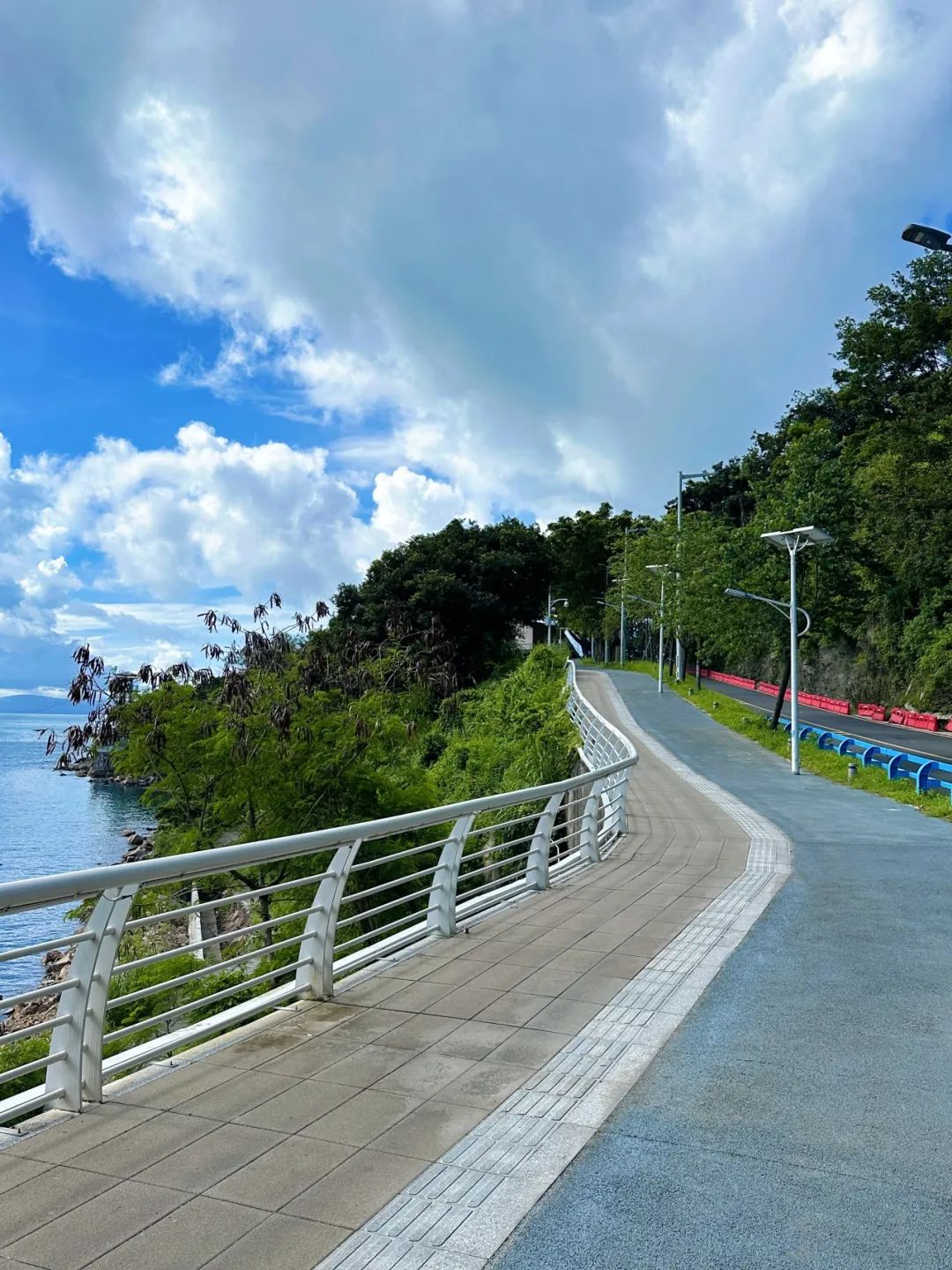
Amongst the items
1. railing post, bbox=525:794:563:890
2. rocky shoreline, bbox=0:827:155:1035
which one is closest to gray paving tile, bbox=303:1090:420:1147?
railing post, bbox=525:794:563:890

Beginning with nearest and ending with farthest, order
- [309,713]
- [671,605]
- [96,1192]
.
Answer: [96,1192], [309,713], [671,605]

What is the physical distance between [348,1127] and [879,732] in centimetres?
3581

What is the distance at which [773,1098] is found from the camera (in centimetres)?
465

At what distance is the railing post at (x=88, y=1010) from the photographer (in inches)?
169

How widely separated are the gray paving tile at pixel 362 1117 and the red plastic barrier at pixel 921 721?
38.0 m

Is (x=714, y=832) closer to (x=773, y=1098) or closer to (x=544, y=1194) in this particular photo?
(x=773, y=1098)

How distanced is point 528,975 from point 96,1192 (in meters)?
3.71

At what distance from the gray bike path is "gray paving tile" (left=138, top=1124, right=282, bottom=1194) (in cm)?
113

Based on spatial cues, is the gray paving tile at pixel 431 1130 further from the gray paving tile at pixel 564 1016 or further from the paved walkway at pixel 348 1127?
the gray paving tile at pixel 564 1016

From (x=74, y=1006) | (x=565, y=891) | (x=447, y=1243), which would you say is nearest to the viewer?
(x=447, y=1243)

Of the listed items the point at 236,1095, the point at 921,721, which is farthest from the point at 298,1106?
the point at 921,721

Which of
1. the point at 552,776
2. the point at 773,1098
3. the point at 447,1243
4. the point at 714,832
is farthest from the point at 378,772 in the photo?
the point at 447,1243

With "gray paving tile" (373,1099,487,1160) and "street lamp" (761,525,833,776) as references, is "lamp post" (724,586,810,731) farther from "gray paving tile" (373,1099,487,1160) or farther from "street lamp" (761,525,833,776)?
"gray paving tile" (373,1099,487,1160)

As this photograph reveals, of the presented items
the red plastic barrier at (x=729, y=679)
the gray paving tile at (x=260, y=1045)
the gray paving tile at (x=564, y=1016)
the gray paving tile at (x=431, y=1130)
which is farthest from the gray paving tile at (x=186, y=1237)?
the red plastic barrier at (x=729, y=679)
